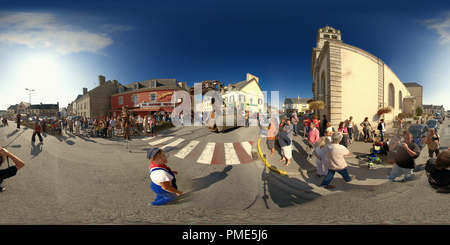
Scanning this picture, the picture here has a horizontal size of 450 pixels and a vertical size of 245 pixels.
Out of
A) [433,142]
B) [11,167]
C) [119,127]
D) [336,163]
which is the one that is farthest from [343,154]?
[11,167]

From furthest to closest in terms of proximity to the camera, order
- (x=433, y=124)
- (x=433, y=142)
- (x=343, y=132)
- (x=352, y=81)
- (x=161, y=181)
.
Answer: (x=352, y=81) < (x=343, y=132) < (x=433, y=124) < (x=433, y=142) < (x=161, y=181)

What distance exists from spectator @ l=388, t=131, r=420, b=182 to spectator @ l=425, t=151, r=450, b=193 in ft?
0.45

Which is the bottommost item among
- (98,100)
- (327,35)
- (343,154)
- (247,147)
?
(343,154)

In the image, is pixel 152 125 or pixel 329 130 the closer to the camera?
pixel 152 125

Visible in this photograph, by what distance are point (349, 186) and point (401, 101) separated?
9.24ft

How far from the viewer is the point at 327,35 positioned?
5.84ft

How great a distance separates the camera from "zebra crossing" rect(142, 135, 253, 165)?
137cm

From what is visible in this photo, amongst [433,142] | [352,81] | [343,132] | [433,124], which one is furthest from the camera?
[352,81]

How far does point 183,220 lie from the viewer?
3.77 feet

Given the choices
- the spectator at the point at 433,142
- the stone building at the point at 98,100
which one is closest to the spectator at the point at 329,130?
the spectator at the point at 433,142

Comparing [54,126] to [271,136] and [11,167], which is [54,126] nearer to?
[11,167]

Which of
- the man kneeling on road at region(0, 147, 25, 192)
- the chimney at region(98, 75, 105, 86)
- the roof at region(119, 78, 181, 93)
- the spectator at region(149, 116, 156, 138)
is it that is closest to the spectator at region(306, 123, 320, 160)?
the roof at region(119, 78, 181, 93)

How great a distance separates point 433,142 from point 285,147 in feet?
6.12
